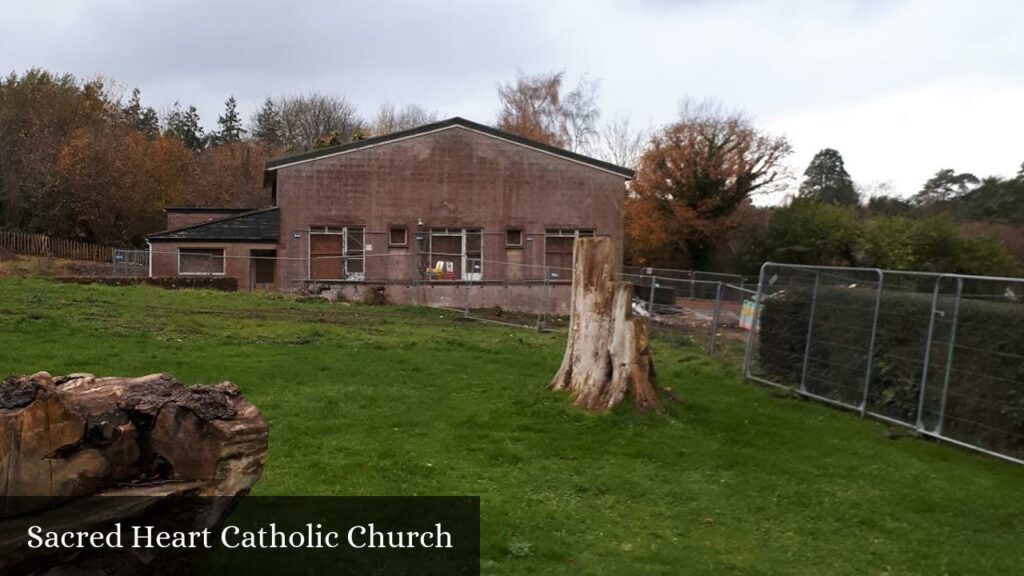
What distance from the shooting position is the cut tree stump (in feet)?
11.2

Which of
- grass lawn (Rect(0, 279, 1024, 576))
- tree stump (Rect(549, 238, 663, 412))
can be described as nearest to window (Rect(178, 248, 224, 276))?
grass lawn (Rect(0, 279, 1024, 576))

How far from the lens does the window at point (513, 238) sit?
31.1m

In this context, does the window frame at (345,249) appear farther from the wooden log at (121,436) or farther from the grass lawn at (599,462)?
the wooden log at (121,436)

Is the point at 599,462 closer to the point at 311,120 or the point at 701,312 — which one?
the point at 701,312

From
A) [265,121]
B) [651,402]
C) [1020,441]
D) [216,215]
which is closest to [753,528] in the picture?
[651,402]

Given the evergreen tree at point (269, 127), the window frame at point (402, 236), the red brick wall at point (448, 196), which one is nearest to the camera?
the red brick wall at point (448, 196)

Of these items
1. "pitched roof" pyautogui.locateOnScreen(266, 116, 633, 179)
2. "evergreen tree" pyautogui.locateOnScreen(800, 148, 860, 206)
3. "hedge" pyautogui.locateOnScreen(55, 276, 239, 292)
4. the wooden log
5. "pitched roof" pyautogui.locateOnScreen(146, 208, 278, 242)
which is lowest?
"hedge" pyautogui.locateOnScreen(55, 276, 239, 292)

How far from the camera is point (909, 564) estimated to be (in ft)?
17.6

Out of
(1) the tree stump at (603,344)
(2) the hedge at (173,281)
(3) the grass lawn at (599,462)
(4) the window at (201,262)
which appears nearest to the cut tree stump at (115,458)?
(3) the grass lawn at (599,462)

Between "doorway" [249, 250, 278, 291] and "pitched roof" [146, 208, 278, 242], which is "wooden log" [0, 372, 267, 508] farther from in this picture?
"pitched roof" [146, 208, 278, 242]

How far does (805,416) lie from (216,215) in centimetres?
3107

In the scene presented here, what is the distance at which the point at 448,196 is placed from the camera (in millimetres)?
30453

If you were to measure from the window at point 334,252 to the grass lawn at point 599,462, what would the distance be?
1576cm

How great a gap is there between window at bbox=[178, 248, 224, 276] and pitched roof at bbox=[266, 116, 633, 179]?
12.7 feet
